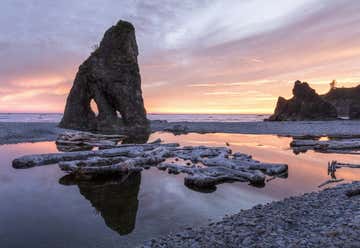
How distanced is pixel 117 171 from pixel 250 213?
7.89m

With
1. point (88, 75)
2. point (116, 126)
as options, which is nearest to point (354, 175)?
point (116, 126)

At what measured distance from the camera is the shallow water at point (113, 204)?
7195mm

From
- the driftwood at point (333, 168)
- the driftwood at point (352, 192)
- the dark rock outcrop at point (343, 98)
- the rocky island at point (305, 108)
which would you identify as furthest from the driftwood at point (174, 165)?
the dark rock outcrop at point (343, 98)

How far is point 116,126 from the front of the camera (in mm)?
44844

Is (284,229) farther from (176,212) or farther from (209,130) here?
(209,130)

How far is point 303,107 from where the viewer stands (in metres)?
85.5

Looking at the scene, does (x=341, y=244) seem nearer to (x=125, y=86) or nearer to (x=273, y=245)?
(x=273, y=245)

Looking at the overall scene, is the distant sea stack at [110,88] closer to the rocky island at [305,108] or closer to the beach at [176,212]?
the beach at [176,212]

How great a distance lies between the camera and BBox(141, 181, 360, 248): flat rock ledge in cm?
616

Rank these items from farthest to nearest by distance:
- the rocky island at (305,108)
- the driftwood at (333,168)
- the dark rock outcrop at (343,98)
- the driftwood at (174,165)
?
the dark rock outcrop at (343,98) < the rocky island at (305,108) < the driftwood at (174,165) < the driftwood at (333,168)

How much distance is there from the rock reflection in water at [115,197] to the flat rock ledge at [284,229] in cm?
181

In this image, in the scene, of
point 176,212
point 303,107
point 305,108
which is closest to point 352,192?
point 176,212

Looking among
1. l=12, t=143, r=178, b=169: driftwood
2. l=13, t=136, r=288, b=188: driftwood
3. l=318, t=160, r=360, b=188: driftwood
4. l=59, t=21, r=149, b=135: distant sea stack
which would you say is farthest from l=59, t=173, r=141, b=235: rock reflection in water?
l=59, t=21, r=149, b=135: distant sea stack

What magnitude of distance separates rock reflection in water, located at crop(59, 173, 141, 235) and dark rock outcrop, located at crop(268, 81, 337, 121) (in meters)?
78.3
